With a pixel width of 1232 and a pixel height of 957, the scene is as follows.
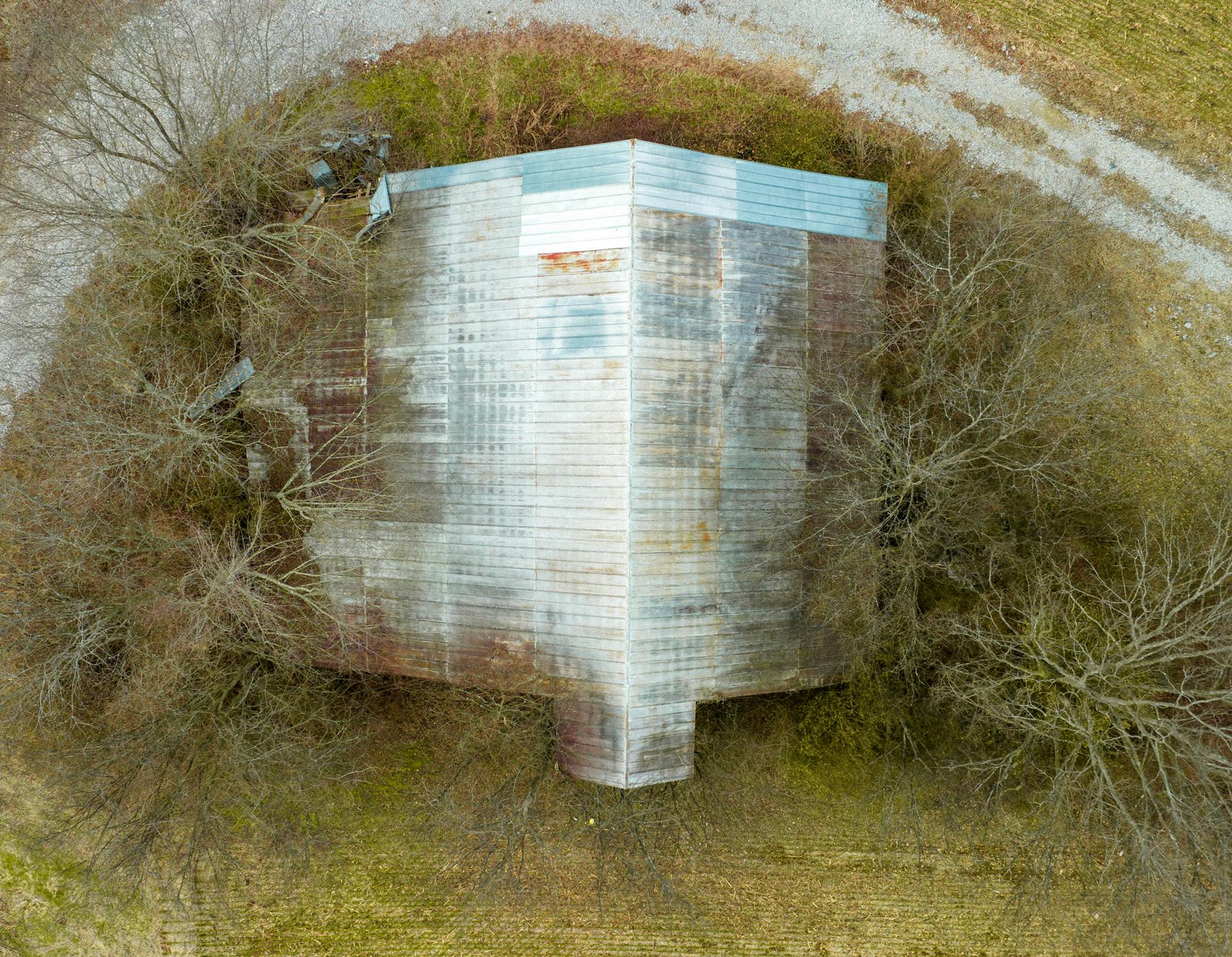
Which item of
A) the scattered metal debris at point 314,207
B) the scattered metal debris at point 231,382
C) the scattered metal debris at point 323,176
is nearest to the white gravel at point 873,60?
the scattered metal debris at point 323,176

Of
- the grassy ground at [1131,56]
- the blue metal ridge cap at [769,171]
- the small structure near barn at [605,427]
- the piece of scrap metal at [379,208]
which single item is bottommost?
the small structure near barn at [605,427]

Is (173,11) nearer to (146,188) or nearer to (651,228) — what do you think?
(146,188)

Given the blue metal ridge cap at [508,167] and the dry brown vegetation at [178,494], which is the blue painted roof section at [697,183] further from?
the dry brown vegetation at [178,494]

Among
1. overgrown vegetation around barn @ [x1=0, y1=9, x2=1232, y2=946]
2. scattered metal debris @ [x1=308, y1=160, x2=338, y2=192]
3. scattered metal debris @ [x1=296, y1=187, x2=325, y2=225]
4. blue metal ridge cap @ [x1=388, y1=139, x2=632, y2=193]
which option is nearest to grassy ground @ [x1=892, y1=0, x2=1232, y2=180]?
overgrown vegetation around barn @ [x1=0, y1=9, x2=1232, y2=946]

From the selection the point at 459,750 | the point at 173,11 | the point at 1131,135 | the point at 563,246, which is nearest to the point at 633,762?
the point at 459,750

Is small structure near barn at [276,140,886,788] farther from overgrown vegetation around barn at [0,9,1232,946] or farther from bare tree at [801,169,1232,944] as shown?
bare tree at [801,169,1232,944]
